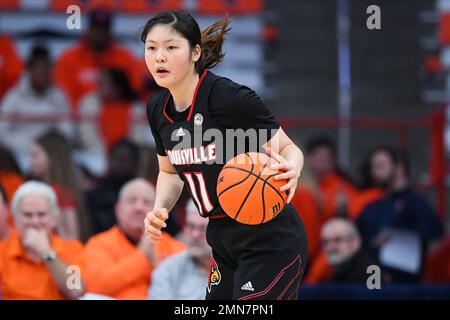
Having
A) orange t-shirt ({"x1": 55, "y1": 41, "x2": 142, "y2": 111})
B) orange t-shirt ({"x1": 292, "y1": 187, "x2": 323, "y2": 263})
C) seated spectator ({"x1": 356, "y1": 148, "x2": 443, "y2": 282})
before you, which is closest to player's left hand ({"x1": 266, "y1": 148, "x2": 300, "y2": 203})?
seated spectator ({"x1": 356, "y1": 148, "x2": 443, "y2": 282})

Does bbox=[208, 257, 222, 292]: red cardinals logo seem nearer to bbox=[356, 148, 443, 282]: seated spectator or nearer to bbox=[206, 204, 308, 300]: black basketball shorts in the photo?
bbox=[206, 204, 308, 300]: black basketball shorts

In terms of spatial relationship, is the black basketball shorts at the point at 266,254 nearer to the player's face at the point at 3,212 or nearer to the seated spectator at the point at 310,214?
the player's face at the point at 3,212

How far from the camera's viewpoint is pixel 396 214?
26.8 ft

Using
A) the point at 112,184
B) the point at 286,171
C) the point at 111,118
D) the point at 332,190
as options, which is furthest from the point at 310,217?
the point at 286,171

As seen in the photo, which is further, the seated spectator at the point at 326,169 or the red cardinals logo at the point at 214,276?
the seated spectator at the point at 326,169

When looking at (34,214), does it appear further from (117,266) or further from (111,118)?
(111,118)

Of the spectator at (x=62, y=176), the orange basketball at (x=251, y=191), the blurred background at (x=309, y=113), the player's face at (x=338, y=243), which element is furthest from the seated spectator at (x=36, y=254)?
the player's face at (x=338, y=243)

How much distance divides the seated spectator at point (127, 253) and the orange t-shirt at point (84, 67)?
2909mm

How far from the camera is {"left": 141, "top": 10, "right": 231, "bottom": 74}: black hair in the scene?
14.6 feet

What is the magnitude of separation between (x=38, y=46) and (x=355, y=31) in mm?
3692

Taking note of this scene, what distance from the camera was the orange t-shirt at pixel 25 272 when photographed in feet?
19.8

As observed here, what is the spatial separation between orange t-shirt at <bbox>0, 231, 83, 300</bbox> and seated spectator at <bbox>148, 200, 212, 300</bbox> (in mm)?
596

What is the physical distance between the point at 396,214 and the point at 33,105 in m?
3.72

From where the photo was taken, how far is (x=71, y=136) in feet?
29.6
